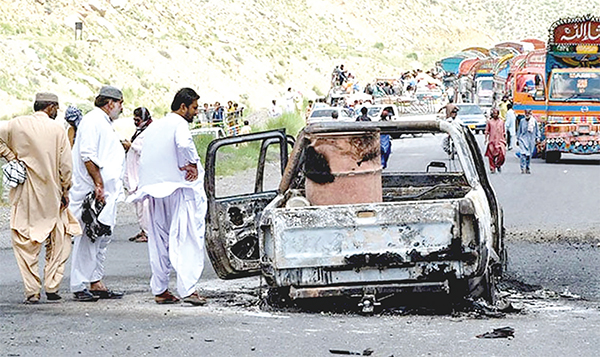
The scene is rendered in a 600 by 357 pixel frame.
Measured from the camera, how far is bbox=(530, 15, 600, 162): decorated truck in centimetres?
3109

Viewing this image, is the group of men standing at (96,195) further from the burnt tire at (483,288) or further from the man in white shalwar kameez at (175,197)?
the burnt tire at (483,288)

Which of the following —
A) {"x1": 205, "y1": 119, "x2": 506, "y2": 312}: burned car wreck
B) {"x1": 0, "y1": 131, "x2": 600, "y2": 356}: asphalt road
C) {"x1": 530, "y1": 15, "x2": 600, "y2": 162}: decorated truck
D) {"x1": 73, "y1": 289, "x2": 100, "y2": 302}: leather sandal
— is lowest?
{"x1": 0, "y1": 131, "x2": 600, "y2": 356}: asphalt road

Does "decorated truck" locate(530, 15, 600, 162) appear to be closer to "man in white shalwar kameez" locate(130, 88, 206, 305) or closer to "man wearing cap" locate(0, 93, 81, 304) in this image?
"man in white shalwar kameez" locate(130, 88, 206, 305)

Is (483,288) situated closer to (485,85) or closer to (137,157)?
(137,157)

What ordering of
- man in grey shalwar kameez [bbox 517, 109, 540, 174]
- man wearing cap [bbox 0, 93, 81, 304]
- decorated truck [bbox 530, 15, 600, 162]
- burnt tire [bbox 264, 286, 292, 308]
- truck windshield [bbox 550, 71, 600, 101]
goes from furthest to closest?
truck windshield [bbox 550, 71, 600, 101] → decorated truck [bbox 530, 15, 600, 162] → man in grey shalwar kameez [bbox 517, 109, 540, 174] → man wearing cap [bbox 0, 93, 81, 304] → burnt tire [bbox 264, 286, 292, 308]

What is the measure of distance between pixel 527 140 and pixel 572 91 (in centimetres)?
371

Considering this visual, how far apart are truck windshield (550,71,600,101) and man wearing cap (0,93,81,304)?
23.3 m

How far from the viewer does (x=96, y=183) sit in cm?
1032

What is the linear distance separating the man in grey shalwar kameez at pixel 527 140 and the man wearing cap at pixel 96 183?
19147 millimetres

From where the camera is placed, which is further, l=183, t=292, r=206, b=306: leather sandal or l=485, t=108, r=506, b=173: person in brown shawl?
l=485, t=108, r=506, b=173: person in brown shawl

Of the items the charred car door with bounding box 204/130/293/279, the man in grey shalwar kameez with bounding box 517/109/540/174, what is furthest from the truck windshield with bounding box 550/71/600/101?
the charred car door with bounding box 204/130/293/279

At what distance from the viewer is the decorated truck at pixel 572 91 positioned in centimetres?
3109

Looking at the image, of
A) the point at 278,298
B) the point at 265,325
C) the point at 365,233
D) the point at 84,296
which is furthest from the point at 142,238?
the point at 265,325

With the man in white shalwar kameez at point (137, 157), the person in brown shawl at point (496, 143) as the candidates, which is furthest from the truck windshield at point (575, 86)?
the man in white shalwar kameez at point (137, 157)
